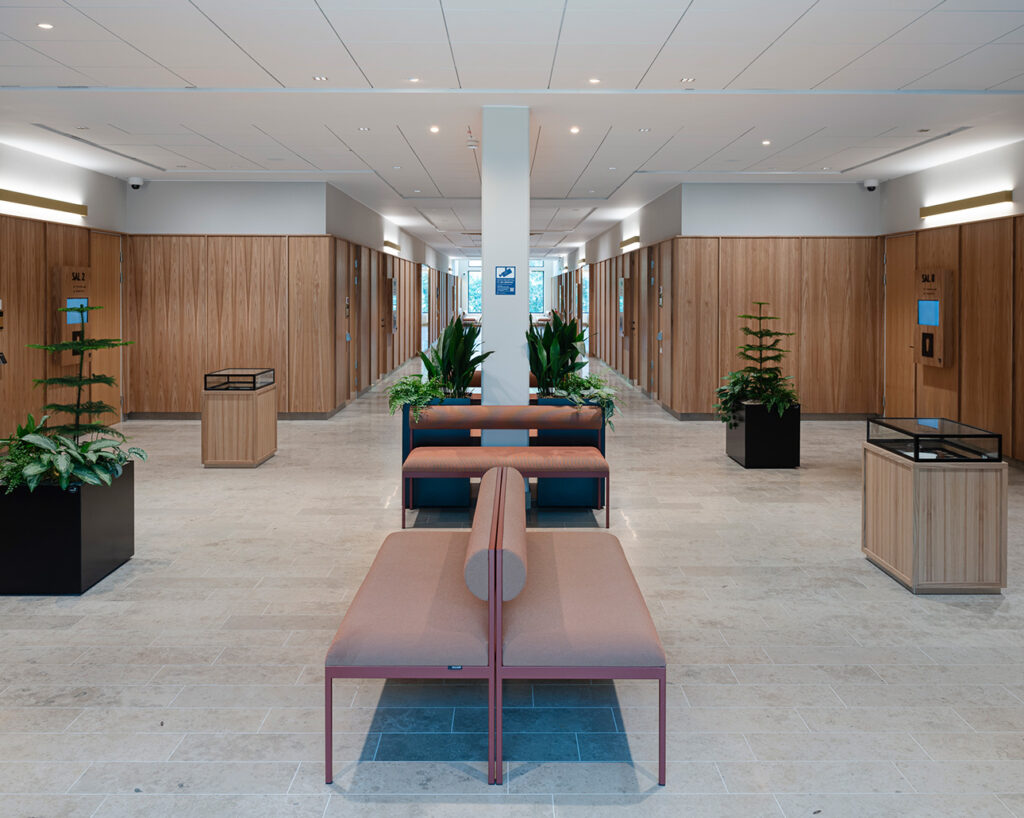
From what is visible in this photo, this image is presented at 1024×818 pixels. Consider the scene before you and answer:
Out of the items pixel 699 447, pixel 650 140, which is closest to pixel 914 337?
pixel 699 447

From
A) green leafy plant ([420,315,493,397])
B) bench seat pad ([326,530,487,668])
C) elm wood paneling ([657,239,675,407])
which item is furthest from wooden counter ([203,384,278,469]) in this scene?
elm wood paneling ([657,239,675,407])

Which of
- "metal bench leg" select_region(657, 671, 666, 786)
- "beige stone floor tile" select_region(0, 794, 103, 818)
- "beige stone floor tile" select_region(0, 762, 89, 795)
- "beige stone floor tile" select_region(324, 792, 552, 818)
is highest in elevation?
"metal bench leg" select_region(657, 671, 666, 786)

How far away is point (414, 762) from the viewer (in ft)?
10.1

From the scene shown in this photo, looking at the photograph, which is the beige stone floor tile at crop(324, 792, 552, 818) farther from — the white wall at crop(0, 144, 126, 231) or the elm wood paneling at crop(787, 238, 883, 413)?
the elm wood paneling at crop(787, 238, 883, 413)

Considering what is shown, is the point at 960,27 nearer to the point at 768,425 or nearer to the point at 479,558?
the point at 768,425

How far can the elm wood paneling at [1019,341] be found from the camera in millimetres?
8719

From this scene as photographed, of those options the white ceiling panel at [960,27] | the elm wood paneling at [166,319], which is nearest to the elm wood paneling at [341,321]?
the elm wood paneling at [166,319]

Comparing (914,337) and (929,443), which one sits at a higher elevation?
(914,337)

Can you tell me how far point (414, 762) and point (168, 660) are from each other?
1428 mm

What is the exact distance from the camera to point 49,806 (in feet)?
9.08

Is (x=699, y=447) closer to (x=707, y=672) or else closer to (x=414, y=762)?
(x=707, y=672)

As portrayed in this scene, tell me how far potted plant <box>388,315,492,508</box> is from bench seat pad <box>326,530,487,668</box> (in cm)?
301

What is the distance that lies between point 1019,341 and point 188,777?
8.39 meters

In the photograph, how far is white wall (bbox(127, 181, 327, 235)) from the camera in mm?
11883
